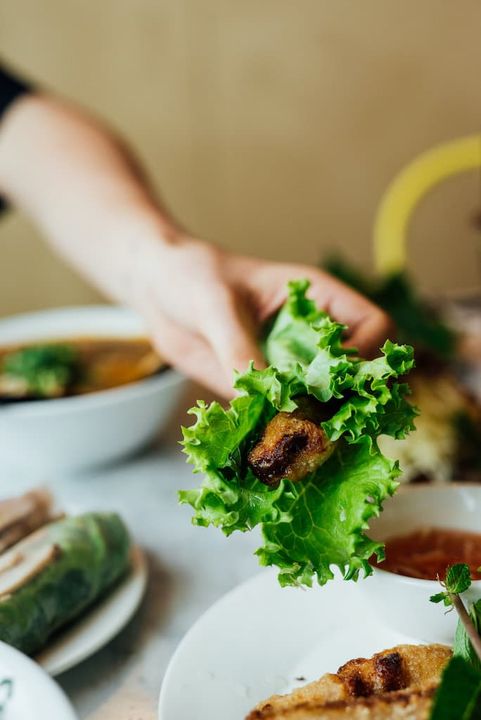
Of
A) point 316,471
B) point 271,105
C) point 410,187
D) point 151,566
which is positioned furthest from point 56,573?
point 271,105

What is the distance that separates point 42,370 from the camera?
5.83 feet

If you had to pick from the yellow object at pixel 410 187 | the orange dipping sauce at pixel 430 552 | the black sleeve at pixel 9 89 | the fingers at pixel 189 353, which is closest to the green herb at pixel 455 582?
the orange dipping sauce at pixel 430 552

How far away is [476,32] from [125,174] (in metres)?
3.45

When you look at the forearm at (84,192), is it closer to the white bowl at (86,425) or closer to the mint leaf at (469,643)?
the white bowl at (86,425)

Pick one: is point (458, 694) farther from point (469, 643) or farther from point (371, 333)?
point (371, 333)

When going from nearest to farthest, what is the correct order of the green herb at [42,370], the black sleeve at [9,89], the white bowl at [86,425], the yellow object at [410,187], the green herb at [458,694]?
the green herb at [458,694]
the white bowl at [86,425]
the green herb at [42,370]
the black sleeve at [9,89]
the yellow object at [410,187]

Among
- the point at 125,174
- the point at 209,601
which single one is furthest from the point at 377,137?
the point at 209,601

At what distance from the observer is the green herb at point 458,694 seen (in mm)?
761

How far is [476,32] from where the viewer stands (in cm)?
465

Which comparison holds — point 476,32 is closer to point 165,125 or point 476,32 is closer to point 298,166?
point 298,166

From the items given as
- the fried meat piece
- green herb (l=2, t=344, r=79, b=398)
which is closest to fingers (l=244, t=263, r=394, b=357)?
the fried meat piece

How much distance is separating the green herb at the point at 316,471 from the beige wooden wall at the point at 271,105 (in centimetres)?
354

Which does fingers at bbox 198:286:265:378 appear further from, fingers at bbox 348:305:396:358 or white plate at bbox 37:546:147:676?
white plate at bbox 37:546:147:676

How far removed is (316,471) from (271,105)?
385cm
